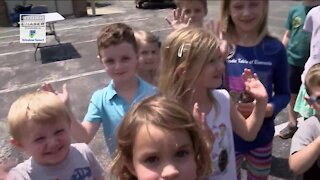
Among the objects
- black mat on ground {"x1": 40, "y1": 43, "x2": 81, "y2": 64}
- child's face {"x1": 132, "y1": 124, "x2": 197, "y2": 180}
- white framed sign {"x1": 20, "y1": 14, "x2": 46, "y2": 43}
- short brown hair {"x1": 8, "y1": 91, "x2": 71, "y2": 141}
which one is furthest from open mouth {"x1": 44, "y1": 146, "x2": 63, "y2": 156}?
white framed sign {"x1": 20, "y1": 14, "x2": 46, "y2": 43}

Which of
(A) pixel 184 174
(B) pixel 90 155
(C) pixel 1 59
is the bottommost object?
(C) pixel 1 59

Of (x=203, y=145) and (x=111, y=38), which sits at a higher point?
(x=111, y=38)

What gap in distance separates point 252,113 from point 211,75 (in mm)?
378

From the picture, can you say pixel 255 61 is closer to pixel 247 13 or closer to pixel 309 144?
pixel 247 13

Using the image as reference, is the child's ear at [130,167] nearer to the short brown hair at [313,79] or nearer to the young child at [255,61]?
the young child at [255,61]

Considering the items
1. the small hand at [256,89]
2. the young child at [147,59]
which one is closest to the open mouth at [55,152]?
the small hand at [256,89]

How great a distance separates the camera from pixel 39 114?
6.50 ft

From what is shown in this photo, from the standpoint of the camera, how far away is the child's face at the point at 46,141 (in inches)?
78.2

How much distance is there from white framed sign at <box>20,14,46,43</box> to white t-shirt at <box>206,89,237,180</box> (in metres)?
8.69

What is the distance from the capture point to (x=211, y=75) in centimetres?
212

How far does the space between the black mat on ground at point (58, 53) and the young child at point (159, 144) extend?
28.3 ft

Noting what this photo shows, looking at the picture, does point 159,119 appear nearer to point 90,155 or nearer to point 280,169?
point 90,155

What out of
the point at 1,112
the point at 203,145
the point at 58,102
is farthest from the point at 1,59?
the point at 203,145

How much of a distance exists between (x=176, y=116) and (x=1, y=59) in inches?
395
